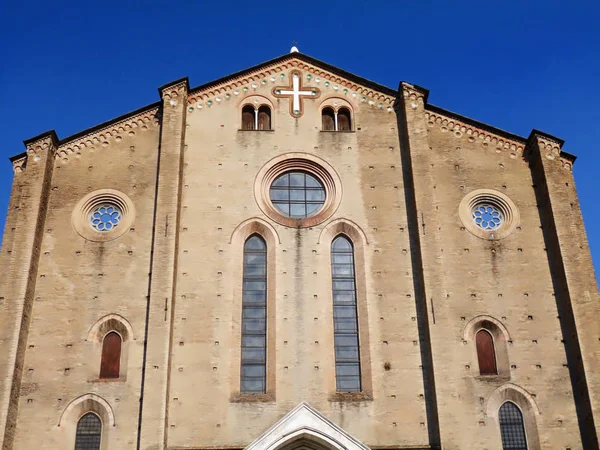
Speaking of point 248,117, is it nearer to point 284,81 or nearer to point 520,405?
point 284,81

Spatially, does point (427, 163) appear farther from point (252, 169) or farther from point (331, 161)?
point (252, 169)

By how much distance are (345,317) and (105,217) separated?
274 inches

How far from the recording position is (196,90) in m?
23.0

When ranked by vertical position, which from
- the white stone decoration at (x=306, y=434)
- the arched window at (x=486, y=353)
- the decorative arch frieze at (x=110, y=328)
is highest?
the decorative arch frieze at (x=110, y=328)

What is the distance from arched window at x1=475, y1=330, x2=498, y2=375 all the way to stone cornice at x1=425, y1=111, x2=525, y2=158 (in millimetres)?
5580

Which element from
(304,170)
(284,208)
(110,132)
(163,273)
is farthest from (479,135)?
(110,132)

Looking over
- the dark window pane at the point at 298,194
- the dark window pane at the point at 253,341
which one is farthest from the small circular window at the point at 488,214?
the dark window pane at the point at 253,341

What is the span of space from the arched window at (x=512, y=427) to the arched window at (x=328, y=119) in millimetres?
9113

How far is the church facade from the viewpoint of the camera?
1864 cm

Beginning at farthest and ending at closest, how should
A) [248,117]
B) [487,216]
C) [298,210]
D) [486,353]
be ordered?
1. [248,117]
2. [298,210]
3. [487,216]
4. [486,353]

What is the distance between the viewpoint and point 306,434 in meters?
17.8

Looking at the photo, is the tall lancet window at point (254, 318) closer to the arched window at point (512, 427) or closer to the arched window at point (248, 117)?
the arched window at point (248, 117)

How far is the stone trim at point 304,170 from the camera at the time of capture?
2127 cm

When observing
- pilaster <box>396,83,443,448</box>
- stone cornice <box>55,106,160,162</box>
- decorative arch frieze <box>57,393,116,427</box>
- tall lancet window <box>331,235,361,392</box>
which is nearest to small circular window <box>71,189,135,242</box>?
stone cornice <box>55,106,160,162</box>
